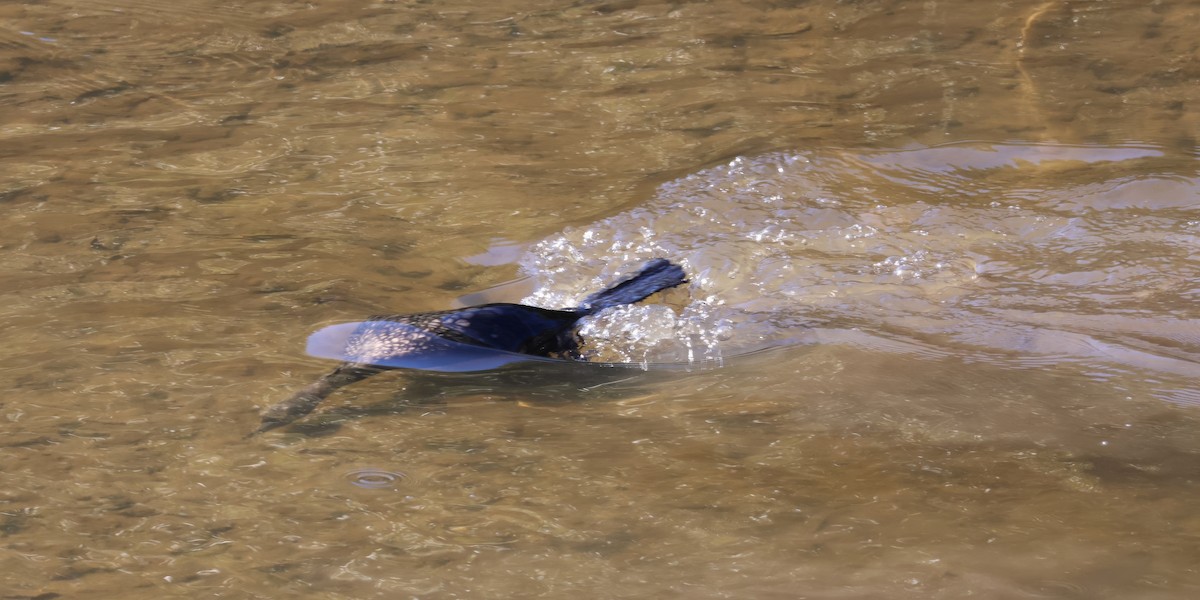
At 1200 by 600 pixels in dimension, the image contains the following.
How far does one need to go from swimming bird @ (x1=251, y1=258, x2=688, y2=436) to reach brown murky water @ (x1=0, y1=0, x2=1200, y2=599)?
119 mm

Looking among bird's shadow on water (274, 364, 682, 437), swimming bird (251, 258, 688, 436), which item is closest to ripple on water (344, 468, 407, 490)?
bird's shadow on water (274, 364, 682, 437)

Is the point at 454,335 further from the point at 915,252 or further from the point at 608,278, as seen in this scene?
the point at 915,252

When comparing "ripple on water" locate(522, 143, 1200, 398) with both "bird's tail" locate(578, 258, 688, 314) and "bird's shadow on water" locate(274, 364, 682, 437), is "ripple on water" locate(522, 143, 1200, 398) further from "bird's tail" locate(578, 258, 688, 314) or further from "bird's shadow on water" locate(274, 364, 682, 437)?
"bird's shadow on water" locate(274, 364, 682, 437)

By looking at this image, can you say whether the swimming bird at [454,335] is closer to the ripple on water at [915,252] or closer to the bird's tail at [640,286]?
the bird's tail at [640,286]

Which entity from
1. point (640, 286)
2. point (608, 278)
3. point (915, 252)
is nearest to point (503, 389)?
point (640, 286)

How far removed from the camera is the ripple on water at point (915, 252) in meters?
3.31

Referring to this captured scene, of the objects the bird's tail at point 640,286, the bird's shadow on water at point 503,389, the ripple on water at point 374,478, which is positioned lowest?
the bird's shadow on water at point 503,389

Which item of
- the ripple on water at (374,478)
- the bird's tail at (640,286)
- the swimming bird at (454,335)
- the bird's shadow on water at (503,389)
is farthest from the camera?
the bird's tail at (640,286)

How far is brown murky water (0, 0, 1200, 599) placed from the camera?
218cm

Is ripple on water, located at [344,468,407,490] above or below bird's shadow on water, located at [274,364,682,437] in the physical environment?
above

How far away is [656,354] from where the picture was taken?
11.0 ft

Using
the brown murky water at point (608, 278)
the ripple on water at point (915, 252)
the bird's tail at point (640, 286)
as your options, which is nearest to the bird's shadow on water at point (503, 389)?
the brown murky water at point (608, 278)

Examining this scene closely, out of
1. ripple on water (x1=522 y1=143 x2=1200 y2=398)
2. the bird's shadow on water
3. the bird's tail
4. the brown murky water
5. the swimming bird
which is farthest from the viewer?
the bird's tail

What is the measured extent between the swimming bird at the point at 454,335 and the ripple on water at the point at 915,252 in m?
0.12
